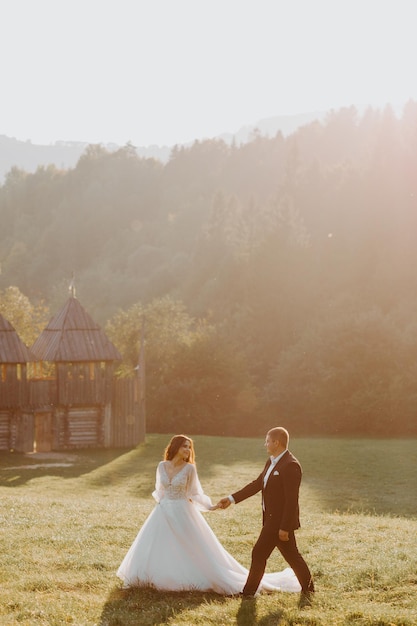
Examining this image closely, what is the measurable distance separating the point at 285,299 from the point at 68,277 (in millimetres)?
54334

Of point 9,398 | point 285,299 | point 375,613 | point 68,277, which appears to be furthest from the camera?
point 68,277

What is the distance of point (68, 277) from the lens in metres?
117

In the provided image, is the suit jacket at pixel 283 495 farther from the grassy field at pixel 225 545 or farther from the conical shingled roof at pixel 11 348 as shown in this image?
the conical shingled roof at pixel 11 348

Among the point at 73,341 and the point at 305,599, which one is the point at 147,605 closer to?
the point at 305,599

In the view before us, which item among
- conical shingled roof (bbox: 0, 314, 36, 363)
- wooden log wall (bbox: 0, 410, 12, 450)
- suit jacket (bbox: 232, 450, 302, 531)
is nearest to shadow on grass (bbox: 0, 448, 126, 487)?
wooden log wall (bbox: 0, 410, 12, 450)

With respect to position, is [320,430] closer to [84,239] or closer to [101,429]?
[101,429]

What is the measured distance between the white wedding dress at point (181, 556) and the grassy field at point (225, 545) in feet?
0.61

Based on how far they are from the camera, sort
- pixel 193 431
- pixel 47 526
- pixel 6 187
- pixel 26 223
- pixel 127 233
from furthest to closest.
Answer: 1. pixel 6 187
2. pixel 26 223
3. pixel 127 233
4. pixel 193 431
5. pixel 47 526

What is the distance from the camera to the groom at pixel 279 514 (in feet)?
32.7

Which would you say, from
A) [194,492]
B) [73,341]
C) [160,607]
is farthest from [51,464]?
[160,607]

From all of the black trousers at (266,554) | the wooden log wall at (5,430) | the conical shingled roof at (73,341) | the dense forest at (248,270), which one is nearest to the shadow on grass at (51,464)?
the wooden log wall at (5,430)

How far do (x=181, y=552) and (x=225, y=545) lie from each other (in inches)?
140

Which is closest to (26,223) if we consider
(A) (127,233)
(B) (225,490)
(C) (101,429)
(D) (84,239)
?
(D) (84,239)

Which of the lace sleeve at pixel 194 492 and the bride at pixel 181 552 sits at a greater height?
the lace sleeve at pixel 194 492
